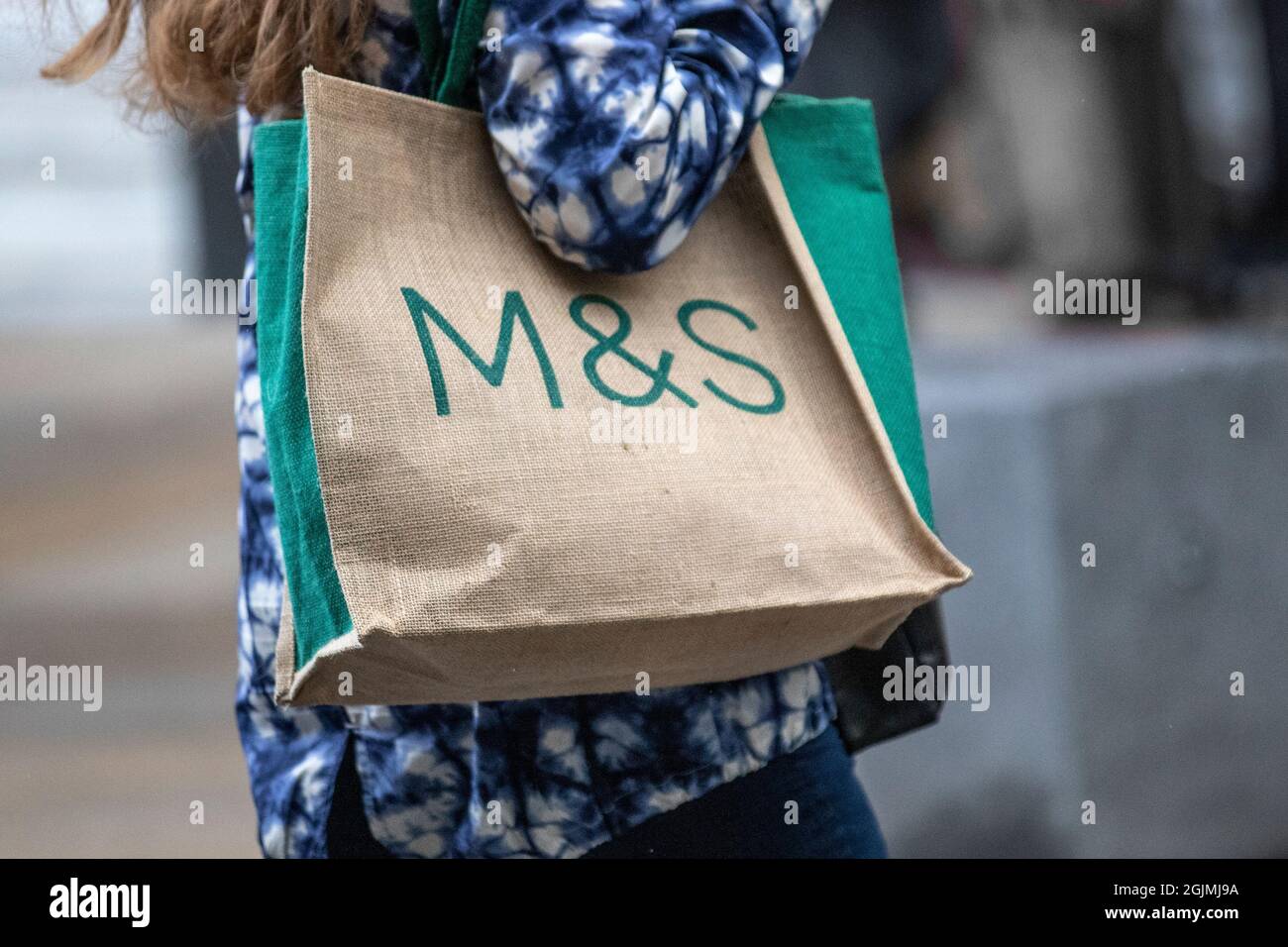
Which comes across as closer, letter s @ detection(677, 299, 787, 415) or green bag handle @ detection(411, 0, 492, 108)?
green bag handle @ detection(411, 0, 492, 108)

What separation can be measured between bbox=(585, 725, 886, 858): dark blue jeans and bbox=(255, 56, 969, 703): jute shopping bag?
0.51 ft

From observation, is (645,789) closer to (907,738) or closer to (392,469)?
(392,469)

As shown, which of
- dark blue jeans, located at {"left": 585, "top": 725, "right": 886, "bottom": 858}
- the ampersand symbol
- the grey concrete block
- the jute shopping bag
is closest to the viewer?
the jute shopping bag

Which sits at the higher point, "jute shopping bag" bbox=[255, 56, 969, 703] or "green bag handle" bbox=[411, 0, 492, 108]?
"green bag handle" bbox=[411, 0, 492, 108]

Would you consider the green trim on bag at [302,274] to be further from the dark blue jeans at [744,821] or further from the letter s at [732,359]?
the dark blue jeans at [744,821]

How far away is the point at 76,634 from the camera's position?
15.7ft

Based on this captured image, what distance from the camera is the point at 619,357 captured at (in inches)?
57.6

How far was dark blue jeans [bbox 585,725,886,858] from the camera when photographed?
→ 1612 mm

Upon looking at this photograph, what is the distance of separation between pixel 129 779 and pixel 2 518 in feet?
3.31

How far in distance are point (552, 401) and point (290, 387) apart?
225 millimetres

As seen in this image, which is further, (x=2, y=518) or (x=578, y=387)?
(x=2, y=518)

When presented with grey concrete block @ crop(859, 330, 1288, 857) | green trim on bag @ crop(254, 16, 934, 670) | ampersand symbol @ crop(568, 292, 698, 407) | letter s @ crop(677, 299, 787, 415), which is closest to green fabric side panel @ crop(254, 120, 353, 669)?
green trim on bag @ crop(254, 16, 934, 670)

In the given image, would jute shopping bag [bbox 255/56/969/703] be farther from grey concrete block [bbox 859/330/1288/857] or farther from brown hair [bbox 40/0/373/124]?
grey concrete block [bbox 859/330/1288/857]
